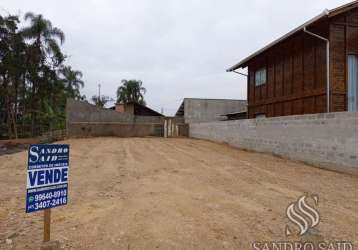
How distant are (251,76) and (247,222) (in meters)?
15.4

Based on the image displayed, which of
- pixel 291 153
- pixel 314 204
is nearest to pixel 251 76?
pixel 291 153

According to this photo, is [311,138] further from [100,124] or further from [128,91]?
[128,91]

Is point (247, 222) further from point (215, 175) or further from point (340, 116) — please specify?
point (340, 116)

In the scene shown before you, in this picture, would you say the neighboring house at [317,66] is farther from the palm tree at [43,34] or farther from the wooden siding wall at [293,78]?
the palm tree at [43,34]

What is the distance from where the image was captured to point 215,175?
7.77 metres

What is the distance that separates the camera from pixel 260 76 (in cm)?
1733

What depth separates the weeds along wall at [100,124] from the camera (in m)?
24.2

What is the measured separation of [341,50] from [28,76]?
96.3ft

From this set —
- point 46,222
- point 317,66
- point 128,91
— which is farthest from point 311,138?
point 128,91

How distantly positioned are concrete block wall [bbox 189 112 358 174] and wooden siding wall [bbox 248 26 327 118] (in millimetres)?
A: 2150

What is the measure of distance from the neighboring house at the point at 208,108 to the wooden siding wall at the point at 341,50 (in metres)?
21.6

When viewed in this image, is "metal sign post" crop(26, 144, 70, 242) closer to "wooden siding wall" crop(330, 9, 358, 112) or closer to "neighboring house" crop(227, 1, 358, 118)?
"neighboring house" crop(227, 1, 358, 118)

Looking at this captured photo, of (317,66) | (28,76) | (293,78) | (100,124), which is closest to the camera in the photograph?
(317,66)

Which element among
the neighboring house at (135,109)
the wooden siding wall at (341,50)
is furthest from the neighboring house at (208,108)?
the wooden siding wall at (341,50)
